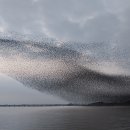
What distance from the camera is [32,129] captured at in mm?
94375

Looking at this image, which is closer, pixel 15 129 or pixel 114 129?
pixel 114 129

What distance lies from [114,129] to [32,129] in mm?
23808

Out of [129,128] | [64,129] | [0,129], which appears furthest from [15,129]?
[129,128]

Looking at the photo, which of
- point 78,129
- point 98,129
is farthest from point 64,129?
point 98,129

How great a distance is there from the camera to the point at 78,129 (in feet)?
305

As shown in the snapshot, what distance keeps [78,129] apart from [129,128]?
1475 centimetres

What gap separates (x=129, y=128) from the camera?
92938mm

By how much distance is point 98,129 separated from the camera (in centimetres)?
9250

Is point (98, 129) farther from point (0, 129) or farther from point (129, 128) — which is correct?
point (0, 129)

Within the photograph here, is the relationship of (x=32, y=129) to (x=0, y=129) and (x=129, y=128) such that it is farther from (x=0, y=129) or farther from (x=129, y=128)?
(x=129, y=128)

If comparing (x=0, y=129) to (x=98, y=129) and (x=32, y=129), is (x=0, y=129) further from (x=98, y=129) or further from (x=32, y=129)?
(x=98, y=129)

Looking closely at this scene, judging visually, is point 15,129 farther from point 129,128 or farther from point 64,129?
point 129,128

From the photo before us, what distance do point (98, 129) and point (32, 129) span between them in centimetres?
1928

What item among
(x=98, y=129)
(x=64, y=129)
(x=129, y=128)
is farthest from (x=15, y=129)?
(x=129, y=128)
